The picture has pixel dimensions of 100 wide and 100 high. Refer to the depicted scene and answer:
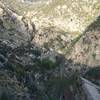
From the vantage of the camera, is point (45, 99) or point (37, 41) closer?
point (45, 99)

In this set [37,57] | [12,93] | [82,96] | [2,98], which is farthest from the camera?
[37,57]

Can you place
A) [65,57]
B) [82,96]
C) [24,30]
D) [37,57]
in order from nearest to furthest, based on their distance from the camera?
[82,96] < [37,57] < [65,57] < [24,30]

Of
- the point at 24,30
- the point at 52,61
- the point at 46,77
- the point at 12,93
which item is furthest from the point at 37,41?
the point at 12,93

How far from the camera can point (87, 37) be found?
184m

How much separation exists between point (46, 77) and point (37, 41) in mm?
63967

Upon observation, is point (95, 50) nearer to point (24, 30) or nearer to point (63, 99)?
point (24, 30)

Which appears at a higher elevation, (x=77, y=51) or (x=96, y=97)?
(x=77, y=51)

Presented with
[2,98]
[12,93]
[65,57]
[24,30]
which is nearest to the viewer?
[2,98]

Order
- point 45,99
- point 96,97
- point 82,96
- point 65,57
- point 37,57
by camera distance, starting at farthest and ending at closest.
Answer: point 65,57
point 37,57
point 96,97
point 82,96
point 45,99

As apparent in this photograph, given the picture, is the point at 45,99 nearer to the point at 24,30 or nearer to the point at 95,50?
the point at 95,50

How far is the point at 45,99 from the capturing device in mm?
97375

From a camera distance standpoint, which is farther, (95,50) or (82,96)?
(95,50)

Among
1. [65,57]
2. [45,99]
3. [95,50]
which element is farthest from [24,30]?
[45,99]

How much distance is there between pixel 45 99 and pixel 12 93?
1596 centimetres
